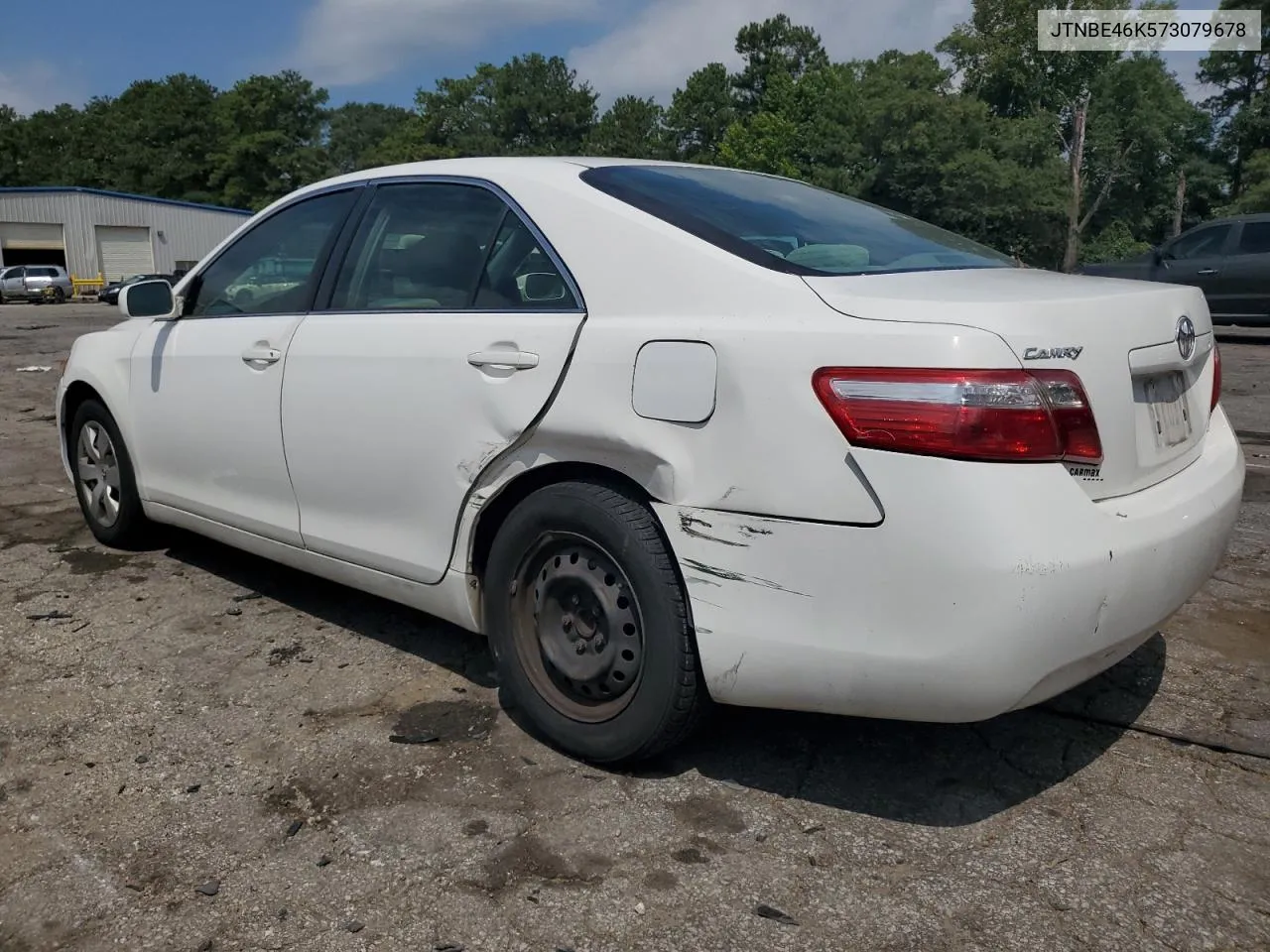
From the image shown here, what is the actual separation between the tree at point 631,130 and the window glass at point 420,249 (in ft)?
247

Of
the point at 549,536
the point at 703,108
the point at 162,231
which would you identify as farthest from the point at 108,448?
the point at 703,108

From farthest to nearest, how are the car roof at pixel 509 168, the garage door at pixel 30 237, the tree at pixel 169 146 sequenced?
the tree at pixel 169 146 → the garage door at pixel 30 237 → the car roof at pixel 509 168

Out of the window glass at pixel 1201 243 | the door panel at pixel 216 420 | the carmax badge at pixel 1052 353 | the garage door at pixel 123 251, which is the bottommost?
the door panel at pixel 216 420

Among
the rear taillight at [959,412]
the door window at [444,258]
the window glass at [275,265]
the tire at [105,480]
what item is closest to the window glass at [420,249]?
the door window at [444,258]

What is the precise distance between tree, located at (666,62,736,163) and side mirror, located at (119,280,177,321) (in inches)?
2996

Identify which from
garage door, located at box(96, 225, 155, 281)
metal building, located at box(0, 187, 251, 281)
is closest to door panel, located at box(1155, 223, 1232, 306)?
metal building, located at box(0, 187, 251, 281)

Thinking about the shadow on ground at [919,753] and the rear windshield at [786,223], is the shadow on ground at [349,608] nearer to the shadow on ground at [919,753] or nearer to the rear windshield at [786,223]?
the shadow on ground at [919,753]

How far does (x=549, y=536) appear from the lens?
9.01 ft

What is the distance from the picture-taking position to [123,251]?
5222 centimetres

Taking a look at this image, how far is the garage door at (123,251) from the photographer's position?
168 ft

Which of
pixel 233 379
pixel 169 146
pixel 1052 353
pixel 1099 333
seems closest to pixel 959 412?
pixel 1052 353

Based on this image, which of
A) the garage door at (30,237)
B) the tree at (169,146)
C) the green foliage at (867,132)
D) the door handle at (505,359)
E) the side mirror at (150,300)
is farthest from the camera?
the tree at (169,146)

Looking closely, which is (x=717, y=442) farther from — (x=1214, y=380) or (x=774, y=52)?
(x=774, y=52)

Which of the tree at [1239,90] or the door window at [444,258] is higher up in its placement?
the tree at [1239,90]
